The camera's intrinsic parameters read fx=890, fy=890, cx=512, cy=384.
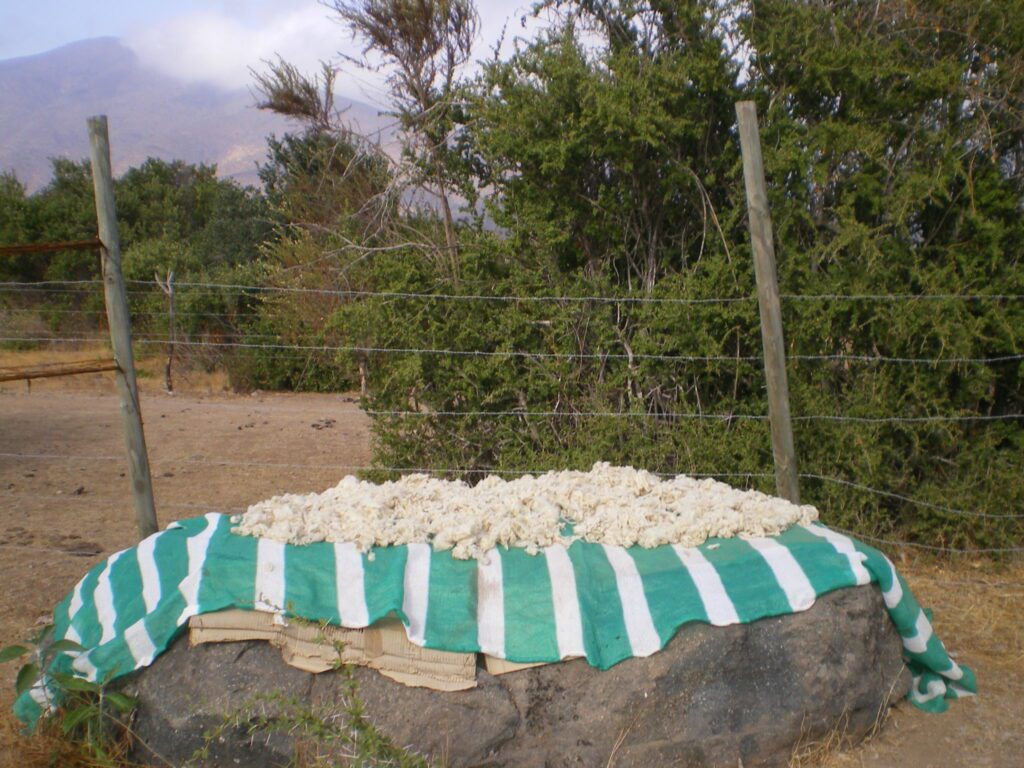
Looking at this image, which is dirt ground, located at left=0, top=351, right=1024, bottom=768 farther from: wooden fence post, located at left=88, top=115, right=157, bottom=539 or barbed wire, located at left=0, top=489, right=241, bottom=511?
wooden fence post, located at left=88, top=115, right=157, bottom=539

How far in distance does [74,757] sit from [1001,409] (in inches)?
215

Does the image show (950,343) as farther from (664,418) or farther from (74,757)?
(74,757)

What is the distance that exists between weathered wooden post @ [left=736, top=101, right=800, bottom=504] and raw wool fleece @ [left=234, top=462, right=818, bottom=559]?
70 cm

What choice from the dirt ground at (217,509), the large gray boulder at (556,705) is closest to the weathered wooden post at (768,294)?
the dirt ground at (217,509)

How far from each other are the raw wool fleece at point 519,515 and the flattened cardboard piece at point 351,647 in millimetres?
382

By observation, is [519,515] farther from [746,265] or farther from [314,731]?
[746,265]

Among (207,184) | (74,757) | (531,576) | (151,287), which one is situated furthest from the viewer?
(207,184)

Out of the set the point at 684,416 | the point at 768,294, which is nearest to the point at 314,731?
the point at 768,294

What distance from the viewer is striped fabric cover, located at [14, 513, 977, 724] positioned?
296 cm

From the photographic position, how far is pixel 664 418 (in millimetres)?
5652

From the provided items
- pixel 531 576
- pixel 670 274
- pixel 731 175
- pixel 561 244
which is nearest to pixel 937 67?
pixel 731 175

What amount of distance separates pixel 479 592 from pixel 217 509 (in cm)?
372

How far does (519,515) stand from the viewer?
350 cm

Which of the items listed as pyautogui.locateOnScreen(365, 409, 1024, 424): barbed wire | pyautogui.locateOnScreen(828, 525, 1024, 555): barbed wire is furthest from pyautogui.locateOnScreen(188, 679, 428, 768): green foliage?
pyautogui.locateOnScreen(828, 525, 1024, 555): barbed wire
